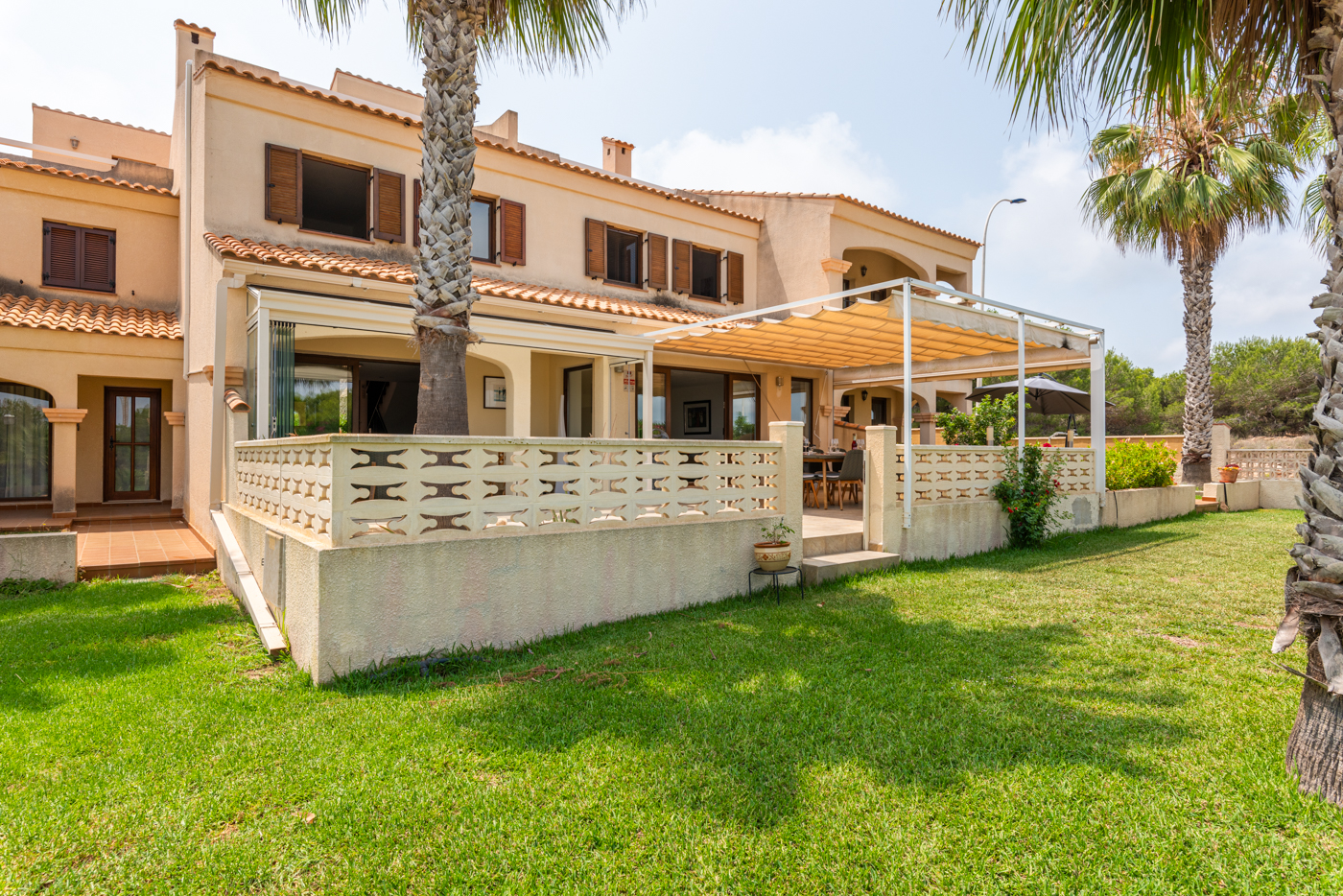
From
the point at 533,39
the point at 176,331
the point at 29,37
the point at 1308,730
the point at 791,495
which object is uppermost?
the point at 29,37

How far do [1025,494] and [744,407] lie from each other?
7147 mm

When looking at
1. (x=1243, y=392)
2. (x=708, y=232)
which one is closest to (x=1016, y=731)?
(x=708, y=232)

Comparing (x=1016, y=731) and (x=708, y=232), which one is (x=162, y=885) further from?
(x=708, y=232)

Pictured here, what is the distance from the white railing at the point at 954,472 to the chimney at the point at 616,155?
12.2 meters

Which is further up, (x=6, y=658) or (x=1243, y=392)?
(x=1243, y=392)

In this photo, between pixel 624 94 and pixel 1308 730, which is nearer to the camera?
pixel 1308 730

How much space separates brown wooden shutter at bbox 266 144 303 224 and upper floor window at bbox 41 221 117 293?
5037 mm

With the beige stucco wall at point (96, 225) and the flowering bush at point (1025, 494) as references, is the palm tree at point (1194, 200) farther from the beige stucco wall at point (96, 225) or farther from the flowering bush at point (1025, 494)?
the beige stucco wall at point (96, 225)

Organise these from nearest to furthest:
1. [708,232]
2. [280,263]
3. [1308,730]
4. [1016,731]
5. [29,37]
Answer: [1308,730] < [1016,731] < [280,263] < [29,37] < [708,232]

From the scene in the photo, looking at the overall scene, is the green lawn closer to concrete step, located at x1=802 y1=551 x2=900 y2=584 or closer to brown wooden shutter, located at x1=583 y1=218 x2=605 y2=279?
concrete step, located at x1=802 y1=551 x2=900 y2=584

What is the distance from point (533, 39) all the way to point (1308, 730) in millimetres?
8909

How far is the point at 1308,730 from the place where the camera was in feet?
11.7

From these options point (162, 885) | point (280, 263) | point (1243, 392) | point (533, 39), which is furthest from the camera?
point (1243, 392)

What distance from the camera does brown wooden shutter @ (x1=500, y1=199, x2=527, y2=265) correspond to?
534 inches
